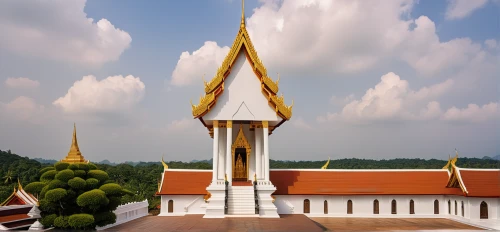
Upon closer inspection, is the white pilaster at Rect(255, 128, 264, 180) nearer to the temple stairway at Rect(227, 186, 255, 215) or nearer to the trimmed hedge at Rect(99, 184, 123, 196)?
the temple stairway at Rect(227, 186, 255, 215)

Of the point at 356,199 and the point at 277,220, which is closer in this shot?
the point at 277,220

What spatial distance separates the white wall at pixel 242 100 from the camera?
17.0 metres

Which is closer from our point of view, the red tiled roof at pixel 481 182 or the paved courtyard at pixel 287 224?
the paved courtyard at pixel 287 224

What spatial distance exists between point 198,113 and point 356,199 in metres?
7.54

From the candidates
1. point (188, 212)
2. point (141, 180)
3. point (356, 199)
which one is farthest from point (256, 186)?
point (141, 180)

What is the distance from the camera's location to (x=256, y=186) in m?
16.9

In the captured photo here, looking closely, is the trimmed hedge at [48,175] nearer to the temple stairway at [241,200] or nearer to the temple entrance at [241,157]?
the temple stairway at [241,200]

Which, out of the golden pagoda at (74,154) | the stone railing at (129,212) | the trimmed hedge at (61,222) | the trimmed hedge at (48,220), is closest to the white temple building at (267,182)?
the stone railing at (129,212)

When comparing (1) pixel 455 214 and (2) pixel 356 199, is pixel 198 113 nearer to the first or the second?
(2) pixel 356 199

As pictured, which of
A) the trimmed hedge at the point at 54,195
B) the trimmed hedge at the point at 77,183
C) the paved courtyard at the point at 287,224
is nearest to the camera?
the trimmed hedge at the point at 54,195

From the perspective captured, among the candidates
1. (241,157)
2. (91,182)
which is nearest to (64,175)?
(91,182)

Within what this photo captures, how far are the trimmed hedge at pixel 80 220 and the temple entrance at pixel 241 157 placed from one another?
7039 mm

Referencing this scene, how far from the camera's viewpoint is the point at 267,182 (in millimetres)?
17078

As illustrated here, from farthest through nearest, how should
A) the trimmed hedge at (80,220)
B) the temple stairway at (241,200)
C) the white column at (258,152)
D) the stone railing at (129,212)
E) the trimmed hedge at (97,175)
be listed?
1. the white column at (258,152)
2. the temple stairway at (241,200)
3. the stone railing at (129,212)
4. the trimmed hedge at (97,175)
5. the trimmed hedge at (80,220)
